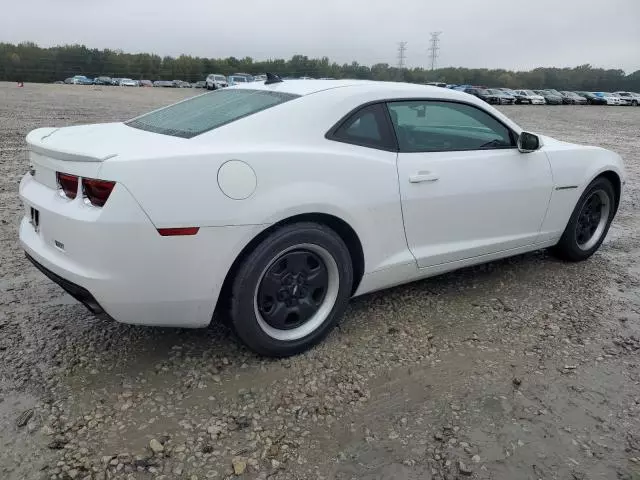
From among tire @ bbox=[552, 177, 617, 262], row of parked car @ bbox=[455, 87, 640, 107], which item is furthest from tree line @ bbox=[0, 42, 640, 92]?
tire @ bbox=[552, 177, 617, 262]

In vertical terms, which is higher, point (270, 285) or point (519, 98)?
point (519, 98)

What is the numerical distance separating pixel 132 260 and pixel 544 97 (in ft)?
176

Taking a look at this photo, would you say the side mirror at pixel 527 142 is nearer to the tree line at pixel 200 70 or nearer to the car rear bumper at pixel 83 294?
the car rear bumper at pixel 83 294

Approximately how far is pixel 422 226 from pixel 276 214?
1061mm

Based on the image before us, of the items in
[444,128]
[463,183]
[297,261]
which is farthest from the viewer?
[444,128]

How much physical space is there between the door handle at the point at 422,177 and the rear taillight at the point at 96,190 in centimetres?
167

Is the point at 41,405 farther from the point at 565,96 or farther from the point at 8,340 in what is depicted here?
the point at 565,96

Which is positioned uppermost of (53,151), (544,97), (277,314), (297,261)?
(544,97)

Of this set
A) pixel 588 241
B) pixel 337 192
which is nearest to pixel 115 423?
pixel 337 192

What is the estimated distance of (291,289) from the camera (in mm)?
2941

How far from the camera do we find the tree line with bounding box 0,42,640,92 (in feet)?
252

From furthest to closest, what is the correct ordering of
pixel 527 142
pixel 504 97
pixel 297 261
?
pixel 504 97 → pixel 527 142 → pixel 297 261

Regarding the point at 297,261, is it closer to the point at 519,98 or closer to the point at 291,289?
the point at 291,289

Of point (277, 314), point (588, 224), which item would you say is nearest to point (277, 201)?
point (277, 314)
